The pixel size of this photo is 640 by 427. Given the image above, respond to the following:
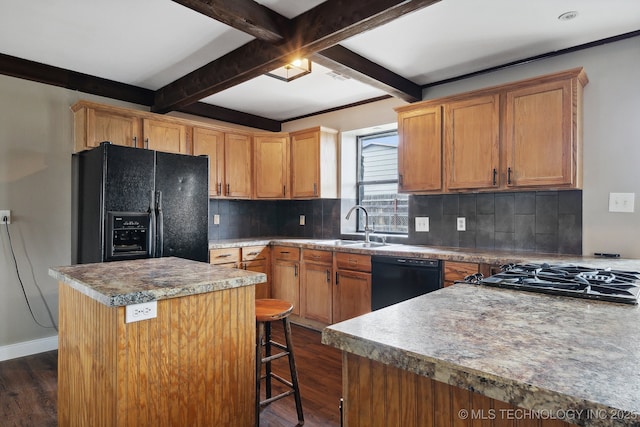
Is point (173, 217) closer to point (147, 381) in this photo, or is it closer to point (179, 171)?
point (179, 171)

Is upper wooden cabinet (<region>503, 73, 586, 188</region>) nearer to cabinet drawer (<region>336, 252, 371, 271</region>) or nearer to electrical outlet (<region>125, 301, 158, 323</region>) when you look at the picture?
cabinet drawer (<region>336, 252, 371, 271</region>)

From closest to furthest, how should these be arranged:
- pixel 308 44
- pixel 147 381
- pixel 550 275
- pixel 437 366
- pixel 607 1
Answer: pixel 437 366, pixel 147 381, pixel 550 275, pixel 607 1, pixel 308 44

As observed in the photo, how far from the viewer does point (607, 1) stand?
2.14 metres

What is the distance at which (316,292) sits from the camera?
375cm

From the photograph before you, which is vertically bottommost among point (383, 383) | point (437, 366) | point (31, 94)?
point (383, 383)

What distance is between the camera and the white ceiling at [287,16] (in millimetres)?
2240

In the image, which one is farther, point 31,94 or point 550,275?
point 31,94

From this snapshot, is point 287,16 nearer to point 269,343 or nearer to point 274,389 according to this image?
point 269,343

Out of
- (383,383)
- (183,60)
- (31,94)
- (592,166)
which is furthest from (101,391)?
(592,166)

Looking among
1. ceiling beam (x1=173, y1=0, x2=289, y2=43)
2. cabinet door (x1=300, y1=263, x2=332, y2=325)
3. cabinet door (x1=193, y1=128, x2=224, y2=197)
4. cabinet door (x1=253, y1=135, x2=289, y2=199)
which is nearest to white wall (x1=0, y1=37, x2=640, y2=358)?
cabinet door (x1=193, y1=128, x2=224, y2=197)

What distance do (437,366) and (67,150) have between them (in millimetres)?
3774

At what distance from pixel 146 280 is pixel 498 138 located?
265 centimetres

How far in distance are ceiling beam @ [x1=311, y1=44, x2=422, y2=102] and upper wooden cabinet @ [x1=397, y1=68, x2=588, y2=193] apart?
0.21 metres

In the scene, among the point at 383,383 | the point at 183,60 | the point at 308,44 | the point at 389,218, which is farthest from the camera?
the point at 389,218
